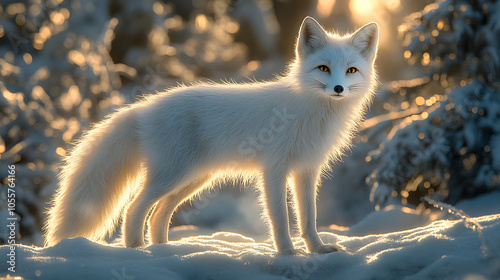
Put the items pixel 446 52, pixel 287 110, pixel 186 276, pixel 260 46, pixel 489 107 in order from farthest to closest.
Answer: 1. pixel 260 46
2. pixel 446 52
3. pixel 489 107
4. pixel 287 110
5. pixel 186 276

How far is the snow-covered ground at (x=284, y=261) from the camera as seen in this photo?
2189 millimetres

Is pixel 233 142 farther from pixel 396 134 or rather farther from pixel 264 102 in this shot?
pixel 396 134

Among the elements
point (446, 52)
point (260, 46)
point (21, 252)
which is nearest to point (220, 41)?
point (260, 46)

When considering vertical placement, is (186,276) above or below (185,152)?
below

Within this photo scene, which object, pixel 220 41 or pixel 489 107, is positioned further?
pixel 220 41

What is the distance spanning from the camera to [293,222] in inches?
278

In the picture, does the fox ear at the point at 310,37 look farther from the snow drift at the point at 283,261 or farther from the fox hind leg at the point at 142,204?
the snow drift at the point at 283,261

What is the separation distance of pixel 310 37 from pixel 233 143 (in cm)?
95

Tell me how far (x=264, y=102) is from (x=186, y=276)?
4.68 ft

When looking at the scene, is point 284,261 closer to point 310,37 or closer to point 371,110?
point 310,37

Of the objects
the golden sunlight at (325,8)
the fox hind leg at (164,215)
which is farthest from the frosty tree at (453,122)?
the golden sunlight at (325,8)

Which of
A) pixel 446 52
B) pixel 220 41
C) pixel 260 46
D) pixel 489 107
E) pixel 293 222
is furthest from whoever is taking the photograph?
pixel 260 46

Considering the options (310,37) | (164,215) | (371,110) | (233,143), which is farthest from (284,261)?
(371,110)

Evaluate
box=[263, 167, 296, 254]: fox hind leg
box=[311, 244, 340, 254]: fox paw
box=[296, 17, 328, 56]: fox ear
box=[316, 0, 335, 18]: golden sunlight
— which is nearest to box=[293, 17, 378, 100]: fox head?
box=[296, 17, 328, 56]: fox ear
